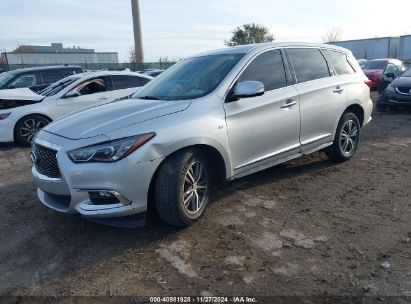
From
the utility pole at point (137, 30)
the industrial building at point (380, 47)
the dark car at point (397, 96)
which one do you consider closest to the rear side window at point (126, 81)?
the dark car at point (397, 96)

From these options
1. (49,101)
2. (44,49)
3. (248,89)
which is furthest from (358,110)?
(44,49)

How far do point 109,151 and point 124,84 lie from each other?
5.93 metres

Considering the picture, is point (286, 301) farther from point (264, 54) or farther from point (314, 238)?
point (264, 54)

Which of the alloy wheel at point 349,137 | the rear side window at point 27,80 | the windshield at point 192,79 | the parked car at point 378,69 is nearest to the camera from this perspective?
the windshield at point 192,79

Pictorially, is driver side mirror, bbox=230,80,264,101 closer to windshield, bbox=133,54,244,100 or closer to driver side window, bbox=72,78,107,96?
windshield, bbox=133,54,244,100

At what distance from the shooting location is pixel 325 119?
5312 mm

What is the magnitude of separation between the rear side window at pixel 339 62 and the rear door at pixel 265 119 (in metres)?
1.19

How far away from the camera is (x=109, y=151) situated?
3354mm

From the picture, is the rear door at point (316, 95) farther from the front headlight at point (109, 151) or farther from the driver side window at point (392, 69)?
the driver side window at point (392, 69)

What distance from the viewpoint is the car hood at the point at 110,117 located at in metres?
3.55

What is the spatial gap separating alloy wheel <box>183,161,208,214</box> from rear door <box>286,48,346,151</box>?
169 cm

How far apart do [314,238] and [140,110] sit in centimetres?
210

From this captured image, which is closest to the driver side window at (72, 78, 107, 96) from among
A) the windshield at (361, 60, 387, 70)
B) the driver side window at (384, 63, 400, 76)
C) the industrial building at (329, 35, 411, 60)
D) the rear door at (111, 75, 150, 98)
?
the rear door at (111, 75, 150, 98)

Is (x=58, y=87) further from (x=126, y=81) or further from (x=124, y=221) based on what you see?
(x=124, y=221)
